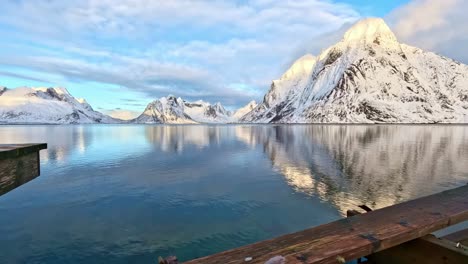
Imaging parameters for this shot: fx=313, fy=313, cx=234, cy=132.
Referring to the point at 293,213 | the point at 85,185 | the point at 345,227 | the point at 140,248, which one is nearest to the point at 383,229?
the point at 345,227

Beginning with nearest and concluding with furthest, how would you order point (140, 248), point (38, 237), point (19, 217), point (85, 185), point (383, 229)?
point (383, 229) → point (140, 248) → point (38, 237) → point (19, 217) → point (85, 185)

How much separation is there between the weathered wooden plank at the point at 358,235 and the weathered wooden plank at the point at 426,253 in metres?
0.25

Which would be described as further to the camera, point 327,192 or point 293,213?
point 327,192

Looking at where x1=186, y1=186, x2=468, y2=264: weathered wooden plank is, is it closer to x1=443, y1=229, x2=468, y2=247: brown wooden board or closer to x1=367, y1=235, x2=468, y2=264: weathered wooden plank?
x1=367, y1=235, x2=468, y2=264: weathered wooden plank

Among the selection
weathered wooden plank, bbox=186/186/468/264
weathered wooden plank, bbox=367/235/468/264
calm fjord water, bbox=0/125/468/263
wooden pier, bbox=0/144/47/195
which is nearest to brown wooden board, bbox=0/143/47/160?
wooden pier, bbox=0/144/47/195

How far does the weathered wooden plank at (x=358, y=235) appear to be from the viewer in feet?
13.4

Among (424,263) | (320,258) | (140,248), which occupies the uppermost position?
(320,258)

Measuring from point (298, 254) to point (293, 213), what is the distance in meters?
13.6

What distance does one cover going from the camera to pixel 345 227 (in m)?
4.96

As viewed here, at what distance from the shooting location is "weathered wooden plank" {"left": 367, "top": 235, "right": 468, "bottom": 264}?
183 inches

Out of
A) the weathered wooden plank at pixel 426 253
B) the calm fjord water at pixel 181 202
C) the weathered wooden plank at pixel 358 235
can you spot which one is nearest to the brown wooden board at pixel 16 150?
the weathered wooden plank at pixel 358 235

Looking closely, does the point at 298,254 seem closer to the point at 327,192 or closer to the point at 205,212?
the point at 205,212

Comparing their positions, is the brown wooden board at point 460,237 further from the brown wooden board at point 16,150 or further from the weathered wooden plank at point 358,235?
the brown wooden board at point 16,150

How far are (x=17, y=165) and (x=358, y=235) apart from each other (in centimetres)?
716
